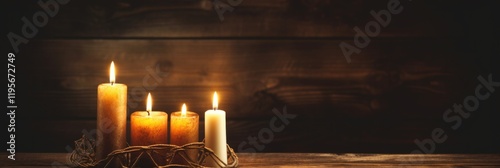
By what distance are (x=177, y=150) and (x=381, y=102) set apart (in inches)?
24.9

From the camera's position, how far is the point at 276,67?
4.56 feet

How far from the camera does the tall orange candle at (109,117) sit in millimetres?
1054

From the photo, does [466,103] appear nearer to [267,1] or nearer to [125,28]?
[267,1]

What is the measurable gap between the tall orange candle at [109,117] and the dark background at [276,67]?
33cm

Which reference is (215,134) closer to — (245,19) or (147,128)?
(147,128)

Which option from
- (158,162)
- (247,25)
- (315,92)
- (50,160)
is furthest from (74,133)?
(315,92)

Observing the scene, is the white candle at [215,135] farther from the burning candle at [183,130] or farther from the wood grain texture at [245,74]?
the wood grain texture at [245,74]

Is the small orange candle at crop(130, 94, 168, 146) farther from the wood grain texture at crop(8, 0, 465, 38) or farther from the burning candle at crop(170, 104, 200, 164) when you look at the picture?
the wood grain texture at crop(8, 0, 465, 38)

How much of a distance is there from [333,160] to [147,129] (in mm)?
451

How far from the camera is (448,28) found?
4.50 ft

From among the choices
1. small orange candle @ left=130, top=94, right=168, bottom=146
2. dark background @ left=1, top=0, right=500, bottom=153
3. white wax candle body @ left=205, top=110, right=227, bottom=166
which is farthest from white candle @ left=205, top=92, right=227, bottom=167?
dark background @ left=1, top=0, right=500, bottom=153

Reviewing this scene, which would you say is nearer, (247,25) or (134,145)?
(134,145)

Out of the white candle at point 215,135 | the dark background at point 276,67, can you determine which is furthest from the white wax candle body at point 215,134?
the dark background at point 276,67

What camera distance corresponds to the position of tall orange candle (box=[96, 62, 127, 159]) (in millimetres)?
1054
